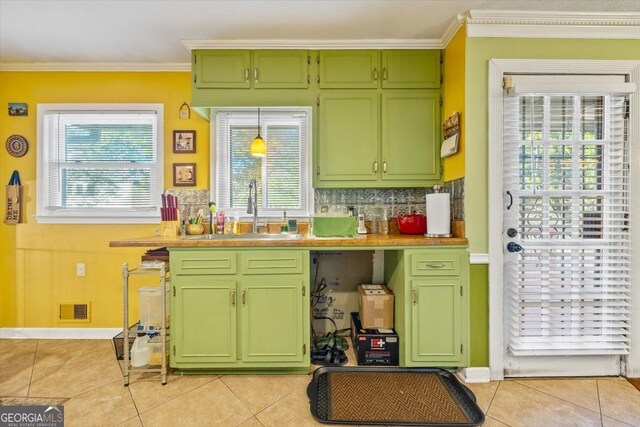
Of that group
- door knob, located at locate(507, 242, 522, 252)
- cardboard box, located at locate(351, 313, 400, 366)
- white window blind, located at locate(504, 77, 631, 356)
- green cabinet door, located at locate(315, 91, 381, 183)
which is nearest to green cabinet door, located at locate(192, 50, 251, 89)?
green cabinet door, located at locate(315, 91, 381, 183)

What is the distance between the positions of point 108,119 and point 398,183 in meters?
2.68

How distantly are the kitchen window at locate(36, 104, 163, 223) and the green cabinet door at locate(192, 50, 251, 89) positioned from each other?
0.70 m

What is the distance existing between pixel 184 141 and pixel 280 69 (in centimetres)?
111

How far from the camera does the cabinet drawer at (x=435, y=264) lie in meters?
2.08

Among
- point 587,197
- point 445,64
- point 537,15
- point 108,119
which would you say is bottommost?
point 587,197

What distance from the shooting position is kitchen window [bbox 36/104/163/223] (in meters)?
2.80

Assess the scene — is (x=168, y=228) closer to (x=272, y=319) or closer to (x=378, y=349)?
(x=272, y=319)

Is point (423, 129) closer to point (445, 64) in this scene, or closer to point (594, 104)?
point (445, 64)

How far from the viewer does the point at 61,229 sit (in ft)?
9.23

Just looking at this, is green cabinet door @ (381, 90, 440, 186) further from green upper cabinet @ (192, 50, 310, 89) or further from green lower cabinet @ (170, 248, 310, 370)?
green lower cabinet @ (170, 248, 310, 370)

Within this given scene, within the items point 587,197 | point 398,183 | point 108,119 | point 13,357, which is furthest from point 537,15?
point 13,357

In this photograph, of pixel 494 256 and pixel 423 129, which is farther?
pixel 423 129

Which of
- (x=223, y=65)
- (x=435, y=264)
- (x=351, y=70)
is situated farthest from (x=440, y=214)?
(x=223, y=65)

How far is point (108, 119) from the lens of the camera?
2.82m
